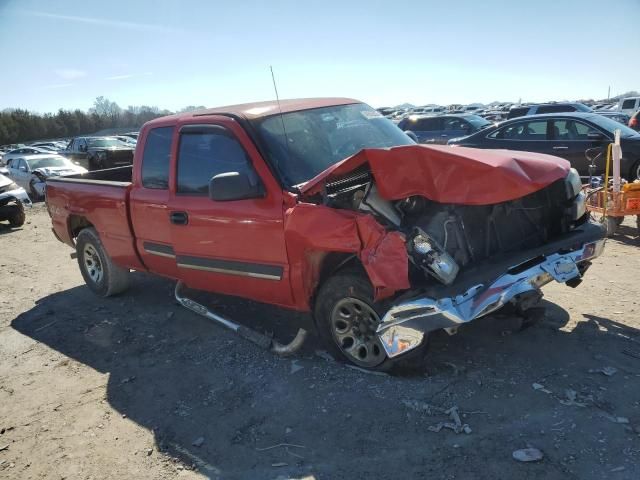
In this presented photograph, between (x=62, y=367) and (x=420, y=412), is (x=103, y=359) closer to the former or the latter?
(x=62, y=367)

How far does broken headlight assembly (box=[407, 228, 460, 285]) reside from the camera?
3.12 metres

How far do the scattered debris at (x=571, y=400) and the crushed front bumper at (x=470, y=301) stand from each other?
26.6 inches

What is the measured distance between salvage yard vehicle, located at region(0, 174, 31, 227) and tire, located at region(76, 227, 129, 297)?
6.49 m

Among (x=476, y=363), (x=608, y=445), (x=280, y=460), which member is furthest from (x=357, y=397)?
(x=608, y=445)

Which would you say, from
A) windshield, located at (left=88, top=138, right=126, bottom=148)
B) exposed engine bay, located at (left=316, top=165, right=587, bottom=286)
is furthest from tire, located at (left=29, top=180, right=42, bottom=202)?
exposed engine bay, located at (left=316, top=165, right=587, bottom=286)

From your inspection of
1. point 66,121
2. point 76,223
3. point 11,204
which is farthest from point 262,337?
point 66,121

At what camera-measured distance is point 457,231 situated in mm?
3381

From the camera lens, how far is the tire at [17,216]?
453 inches

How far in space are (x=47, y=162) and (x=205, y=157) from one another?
1545 centimetres

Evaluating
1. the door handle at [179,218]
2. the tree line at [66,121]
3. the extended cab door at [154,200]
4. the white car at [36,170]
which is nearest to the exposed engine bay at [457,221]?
the door handle at [179,218]

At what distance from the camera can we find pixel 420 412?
126 inches

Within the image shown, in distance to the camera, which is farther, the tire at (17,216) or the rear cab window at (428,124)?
the rear cab window at (428,124)

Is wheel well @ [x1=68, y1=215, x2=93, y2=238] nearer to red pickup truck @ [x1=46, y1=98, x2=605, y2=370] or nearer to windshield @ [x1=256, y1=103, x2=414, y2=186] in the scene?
red pickup truck @ [x1=46, y1=98, x2=605, y2=370]

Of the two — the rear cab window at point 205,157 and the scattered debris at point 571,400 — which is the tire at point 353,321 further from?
the rear cab window at point 205,157
